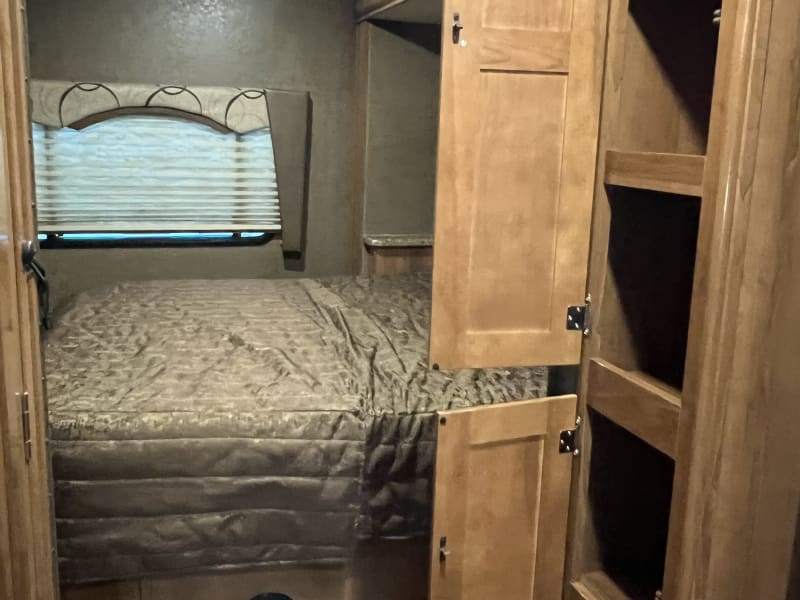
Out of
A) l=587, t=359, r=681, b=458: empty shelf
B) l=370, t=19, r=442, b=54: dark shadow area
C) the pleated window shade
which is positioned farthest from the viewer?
l=370, t=19, r=442, b=54: dark shadow area

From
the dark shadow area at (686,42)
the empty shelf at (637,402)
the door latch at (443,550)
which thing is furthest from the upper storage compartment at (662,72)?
the door latch at (443,550)

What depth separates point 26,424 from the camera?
1.35 meters

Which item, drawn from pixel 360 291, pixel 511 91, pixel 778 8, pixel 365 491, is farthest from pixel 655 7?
pixel 360 291

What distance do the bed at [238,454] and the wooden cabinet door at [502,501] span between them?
40 centimetres

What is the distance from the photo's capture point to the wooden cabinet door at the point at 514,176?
5.65 feet

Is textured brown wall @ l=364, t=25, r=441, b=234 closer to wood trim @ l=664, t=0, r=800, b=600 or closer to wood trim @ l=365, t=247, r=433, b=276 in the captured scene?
wood trim @ l=365, t=247, r=433, b=276

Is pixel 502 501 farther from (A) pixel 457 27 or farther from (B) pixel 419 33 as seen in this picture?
(B) pixel 419 33

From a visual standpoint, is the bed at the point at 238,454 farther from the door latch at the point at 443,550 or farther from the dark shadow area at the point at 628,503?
the dark shadow area at the point at 628,503

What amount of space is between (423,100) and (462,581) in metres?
3.24

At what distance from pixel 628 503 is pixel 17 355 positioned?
146cm

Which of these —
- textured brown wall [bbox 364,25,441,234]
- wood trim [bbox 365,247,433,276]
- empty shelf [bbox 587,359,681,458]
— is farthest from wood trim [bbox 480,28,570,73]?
wood trim [bbox 365,247,433,276]

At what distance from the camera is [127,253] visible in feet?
14.9

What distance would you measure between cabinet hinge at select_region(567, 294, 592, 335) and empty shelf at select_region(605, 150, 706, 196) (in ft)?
0.97

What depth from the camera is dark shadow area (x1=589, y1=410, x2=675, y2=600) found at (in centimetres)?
198
